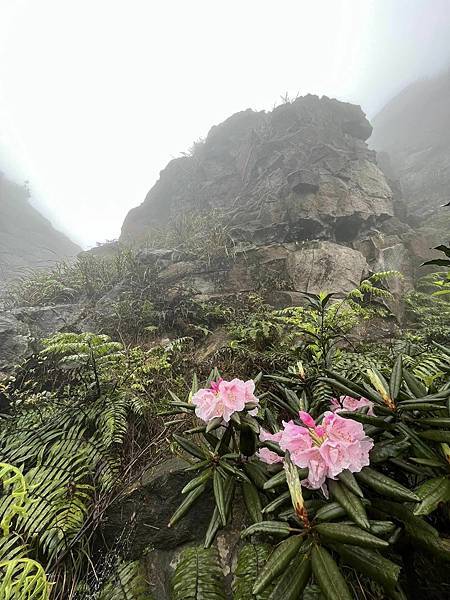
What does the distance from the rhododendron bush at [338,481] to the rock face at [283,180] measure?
6603 millimetres

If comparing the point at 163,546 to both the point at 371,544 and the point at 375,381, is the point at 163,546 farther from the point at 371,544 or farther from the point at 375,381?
the point at 375,381

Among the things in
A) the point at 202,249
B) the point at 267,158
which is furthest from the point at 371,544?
the point at 267,158

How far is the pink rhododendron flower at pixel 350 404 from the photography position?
132 centimetres

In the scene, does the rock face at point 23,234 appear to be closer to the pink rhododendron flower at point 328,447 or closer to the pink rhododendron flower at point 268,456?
the pink rhododendron flower at point 268,456

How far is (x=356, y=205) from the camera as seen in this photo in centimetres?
837

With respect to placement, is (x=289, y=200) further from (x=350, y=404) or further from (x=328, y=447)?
(x=328, y=447)

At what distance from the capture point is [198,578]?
4.33ft

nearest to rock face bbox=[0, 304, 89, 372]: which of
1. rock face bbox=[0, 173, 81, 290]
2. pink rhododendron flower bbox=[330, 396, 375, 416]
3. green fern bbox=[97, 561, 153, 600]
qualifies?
green fern bbox=[97, 561, 153, 600]

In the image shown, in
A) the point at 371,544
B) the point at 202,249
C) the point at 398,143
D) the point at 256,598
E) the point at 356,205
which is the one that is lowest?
the point at 398,143

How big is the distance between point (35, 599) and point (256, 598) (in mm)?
1134

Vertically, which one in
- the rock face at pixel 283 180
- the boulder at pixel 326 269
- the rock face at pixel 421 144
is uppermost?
the rock face at pixel 283 180

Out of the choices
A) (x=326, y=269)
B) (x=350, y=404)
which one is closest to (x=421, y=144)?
(x=326, y=269)

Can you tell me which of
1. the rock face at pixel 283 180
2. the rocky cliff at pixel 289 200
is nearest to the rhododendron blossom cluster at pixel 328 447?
the rocky cliff at pixel 289 200

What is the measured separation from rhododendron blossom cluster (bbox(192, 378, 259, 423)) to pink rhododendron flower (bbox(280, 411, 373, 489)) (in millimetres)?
274
